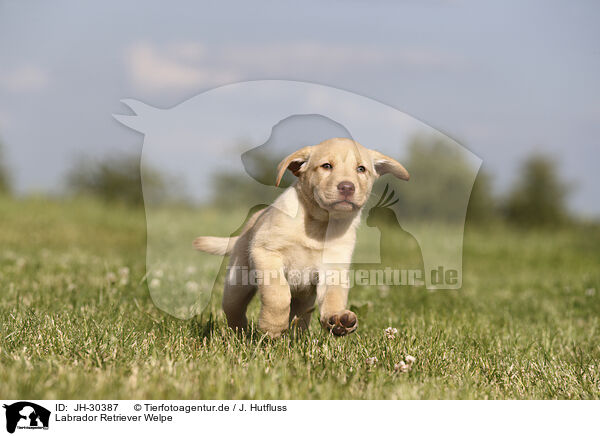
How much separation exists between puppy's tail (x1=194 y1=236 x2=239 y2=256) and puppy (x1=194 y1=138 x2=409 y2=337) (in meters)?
0.31

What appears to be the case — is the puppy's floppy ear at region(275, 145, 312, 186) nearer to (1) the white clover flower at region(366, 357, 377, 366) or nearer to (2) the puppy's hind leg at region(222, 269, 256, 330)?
(2) the puppy's hind leg at region(222, 269, 256, 330)

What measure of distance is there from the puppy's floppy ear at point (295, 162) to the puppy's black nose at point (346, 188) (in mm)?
306

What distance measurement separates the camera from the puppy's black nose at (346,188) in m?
2.97

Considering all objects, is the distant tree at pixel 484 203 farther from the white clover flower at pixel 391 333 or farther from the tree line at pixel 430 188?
the white clover flower at pixel 391 333

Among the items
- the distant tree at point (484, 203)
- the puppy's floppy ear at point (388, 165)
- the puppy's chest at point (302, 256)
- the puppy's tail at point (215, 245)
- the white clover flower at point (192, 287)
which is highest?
the distant tree at point (484, 203)

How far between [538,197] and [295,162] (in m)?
22.3

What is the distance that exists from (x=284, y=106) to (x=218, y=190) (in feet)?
2.10

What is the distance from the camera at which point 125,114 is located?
325 cm

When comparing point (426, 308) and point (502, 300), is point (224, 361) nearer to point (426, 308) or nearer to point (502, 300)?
point (426, 308)

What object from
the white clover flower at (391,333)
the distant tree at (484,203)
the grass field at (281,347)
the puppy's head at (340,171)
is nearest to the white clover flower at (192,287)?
the grass field at (281,347)

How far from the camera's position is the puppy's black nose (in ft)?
9.74

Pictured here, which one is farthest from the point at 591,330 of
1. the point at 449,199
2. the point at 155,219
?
the point at 155,219

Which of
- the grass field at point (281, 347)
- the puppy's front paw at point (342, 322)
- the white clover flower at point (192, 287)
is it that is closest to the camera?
Result: the grass field at point (281, 347)

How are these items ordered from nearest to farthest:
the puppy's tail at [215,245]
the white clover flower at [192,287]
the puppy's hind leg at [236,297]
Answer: the puppy's hind leg at [236,297] < the puppy's tail at [215,245] < the white clover flower at [192,287]
